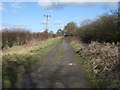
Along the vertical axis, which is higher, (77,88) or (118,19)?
(118,19)

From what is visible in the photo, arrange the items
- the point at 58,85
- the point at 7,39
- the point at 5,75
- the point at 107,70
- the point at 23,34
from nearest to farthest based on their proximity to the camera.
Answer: the point at 58,85
the point at 5,75
the point at 107,70
the point at 7,39
the point at 23,34

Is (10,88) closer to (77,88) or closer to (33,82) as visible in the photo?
(33,82)

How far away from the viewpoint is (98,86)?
7430 millimetres

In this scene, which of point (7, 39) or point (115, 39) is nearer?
point (7, 39)

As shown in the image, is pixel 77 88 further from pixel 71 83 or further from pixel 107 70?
pixel 107 70

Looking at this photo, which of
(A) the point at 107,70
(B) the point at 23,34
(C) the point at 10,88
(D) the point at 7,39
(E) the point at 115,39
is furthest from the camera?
(B) the point at 23,34

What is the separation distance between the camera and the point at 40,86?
7.15m

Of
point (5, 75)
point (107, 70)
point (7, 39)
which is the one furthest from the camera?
point (7, 39)

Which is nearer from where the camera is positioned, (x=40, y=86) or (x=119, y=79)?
(x=40, y=86)

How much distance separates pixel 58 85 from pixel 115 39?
1820cm

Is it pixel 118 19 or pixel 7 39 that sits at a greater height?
pixel 118 19

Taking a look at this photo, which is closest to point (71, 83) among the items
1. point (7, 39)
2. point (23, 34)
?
point (7, 39)

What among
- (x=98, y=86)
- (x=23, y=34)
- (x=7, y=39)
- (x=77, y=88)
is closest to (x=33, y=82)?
(x=77, y=88)

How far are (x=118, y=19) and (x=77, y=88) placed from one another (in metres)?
17.2
